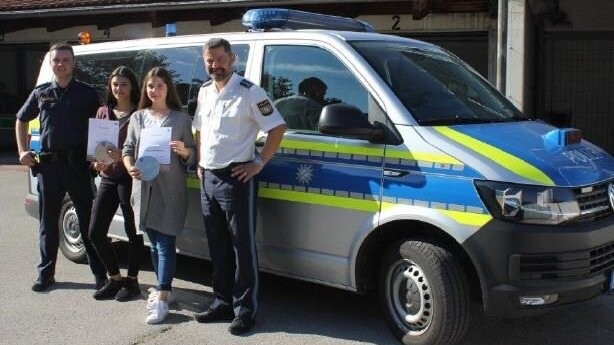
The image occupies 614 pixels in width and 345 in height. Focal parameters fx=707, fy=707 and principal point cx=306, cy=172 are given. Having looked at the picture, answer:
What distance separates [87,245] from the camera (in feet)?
18.3

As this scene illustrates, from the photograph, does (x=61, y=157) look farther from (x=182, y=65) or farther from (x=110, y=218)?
(x=182, y=65)

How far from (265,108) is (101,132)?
4.73 ft

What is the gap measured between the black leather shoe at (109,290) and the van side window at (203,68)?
1.45 meters

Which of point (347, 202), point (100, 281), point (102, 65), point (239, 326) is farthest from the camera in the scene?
point (102, 65)

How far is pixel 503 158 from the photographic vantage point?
390cm

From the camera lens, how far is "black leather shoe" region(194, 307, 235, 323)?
4.82 meters

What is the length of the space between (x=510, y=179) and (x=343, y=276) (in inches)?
49.5

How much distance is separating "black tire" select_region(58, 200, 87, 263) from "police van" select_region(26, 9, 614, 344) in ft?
5.45

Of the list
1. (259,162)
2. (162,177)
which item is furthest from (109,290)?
(259,162)

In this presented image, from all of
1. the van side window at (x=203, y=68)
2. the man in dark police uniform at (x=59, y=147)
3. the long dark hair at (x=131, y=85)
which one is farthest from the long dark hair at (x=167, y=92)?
the man in dark police uniform at (x=59, y=147)

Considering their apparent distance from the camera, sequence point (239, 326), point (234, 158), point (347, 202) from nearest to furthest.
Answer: point (347, 202) < point (234, 158) < point (239, 326)

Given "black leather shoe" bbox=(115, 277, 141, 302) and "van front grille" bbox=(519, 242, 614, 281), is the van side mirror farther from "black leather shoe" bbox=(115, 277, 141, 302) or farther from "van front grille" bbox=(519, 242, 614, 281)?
"black leather shoe" bbox=(115, 277, 141, 302)

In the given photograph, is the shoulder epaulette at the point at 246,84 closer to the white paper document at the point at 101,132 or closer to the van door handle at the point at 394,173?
the van door handle at the point at 394,173

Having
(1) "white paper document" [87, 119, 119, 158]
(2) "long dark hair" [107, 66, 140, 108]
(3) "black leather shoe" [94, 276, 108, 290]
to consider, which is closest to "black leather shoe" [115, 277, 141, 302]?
(3) "black leather shoe" [94, 276, 108, 290]
